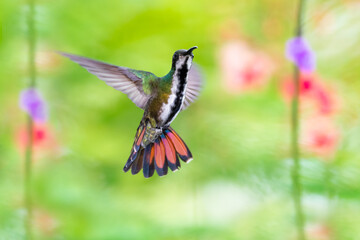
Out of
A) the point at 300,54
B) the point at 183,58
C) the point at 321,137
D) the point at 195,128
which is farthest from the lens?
the point at 195,128

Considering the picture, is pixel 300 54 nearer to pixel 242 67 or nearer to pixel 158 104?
pixel 158 104

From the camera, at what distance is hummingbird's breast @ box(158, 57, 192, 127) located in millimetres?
276

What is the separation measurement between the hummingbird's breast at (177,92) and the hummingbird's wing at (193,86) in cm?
3

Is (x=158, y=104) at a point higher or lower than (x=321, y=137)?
lower

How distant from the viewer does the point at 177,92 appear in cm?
28

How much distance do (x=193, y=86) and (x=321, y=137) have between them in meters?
0.82

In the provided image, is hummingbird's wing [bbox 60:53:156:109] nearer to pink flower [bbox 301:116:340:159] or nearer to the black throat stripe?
the black throat stripe

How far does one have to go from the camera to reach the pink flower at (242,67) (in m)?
1.32

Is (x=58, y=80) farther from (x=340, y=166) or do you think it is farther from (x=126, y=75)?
(x=126, y=75)

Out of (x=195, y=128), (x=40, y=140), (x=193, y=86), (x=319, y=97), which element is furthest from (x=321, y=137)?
(x=193, y=86)

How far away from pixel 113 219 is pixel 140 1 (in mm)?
609

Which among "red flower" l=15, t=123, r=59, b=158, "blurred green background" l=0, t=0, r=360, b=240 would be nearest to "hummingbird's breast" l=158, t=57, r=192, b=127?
"blurred green background" l=0, t=0, r=360, b=240

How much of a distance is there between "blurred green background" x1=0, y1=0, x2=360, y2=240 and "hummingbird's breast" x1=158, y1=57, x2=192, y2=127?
0.47 metres

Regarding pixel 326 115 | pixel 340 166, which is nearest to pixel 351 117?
pixel 326 115
